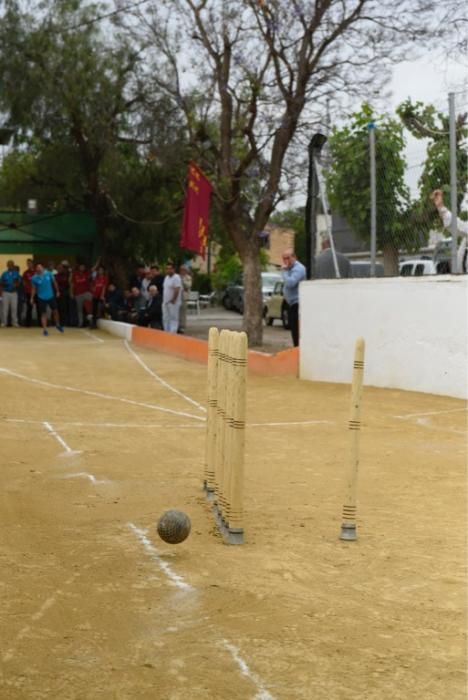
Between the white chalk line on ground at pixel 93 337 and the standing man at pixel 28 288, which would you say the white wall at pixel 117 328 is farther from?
the standing man at pixel 28 288

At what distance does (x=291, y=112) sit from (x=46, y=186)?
13.2 metres

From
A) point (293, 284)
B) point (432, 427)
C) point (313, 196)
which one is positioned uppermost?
point (313, 196)

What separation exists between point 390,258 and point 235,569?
32.0ft

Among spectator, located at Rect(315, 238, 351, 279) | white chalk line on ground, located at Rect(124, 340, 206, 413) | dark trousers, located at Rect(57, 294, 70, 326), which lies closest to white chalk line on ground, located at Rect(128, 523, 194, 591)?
white chalk line on ground, located at Rect(124, 340, 206, 413)

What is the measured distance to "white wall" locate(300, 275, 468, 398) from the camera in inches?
581

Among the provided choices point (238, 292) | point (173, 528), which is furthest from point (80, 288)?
point (173, 528)

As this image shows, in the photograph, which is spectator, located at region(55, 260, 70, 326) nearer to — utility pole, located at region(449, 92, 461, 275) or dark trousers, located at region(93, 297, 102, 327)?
dark trousers, located at region(93, 297, 102, 327)

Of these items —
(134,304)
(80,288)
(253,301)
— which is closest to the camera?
(253,301)

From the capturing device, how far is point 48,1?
31516mm

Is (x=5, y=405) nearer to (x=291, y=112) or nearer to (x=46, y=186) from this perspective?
Result: (x=291, y=112)

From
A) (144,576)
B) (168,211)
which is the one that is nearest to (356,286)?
(144,576)

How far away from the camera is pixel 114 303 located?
102ft

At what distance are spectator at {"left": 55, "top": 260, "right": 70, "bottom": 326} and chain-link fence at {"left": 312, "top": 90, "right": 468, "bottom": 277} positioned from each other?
14.9m

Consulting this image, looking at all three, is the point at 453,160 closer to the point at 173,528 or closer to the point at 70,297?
the point at 173,528
